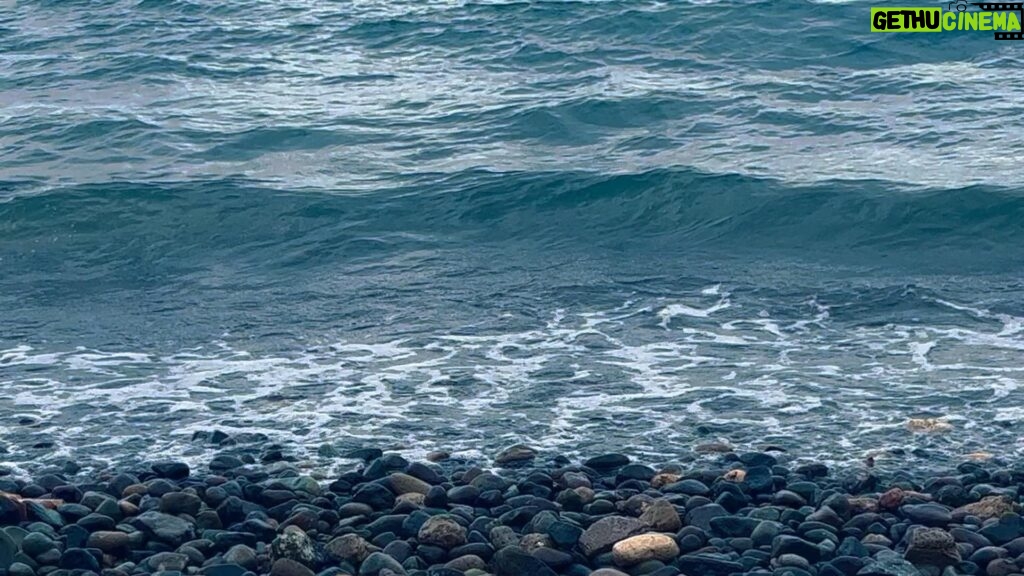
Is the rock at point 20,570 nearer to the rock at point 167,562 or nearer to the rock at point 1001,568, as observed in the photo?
the rock at point 167,562

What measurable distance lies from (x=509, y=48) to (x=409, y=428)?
36.7 feet

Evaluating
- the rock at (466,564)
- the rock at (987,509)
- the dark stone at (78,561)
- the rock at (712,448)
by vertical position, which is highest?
the dark stone at (78,561)

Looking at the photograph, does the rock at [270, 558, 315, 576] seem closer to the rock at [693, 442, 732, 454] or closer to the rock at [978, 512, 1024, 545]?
the rock at [693, 442, 732, 454]

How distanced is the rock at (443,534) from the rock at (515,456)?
3.87 ft

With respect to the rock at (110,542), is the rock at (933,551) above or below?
below

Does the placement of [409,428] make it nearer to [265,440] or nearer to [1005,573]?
[265,440]

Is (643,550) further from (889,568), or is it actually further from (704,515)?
(889,568)

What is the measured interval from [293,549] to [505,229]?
7183mm

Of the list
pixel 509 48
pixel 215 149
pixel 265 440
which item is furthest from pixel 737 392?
pixel 509 48

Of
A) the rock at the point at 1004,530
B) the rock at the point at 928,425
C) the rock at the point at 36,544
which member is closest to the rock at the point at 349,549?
the rock at the point at 36,544

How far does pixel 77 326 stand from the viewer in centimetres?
928

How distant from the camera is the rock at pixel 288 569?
193 inches

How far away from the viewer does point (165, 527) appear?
5.33 m

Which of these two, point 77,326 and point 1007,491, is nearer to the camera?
point 1007,491
